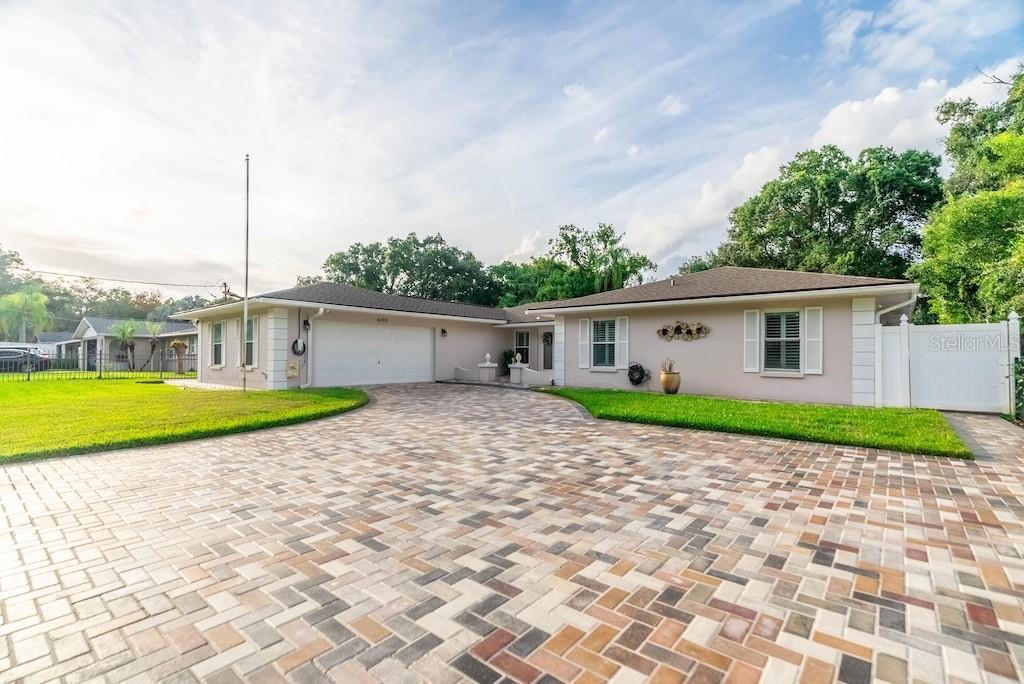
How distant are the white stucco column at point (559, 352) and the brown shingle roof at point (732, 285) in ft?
2.02

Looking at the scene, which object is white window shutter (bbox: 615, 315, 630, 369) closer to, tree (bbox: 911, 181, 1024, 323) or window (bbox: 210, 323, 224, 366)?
tree (bbox: 911, 181, 1024, 323)

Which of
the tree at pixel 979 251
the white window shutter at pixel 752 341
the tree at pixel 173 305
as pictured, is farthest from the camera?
the tree at pixel 173 305

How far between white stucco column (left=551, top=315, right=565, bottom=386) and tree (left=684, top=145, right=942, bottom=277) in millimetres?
16286

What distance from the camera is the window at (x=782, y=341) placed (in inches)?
401

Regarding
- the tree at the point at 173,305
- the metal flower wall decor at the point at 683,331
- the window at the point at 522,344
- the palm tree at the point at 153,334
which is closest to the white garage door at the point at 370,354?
the window at the point at 522,344

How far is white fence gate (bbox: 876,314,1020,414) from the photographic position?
7992 mm

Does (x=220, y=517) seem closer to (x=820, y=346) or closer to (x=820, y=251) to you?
(x=820, y=346)

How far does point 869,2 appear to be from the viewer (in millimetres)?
7430

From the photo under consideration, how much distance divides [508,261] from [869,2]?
2760 centimetres

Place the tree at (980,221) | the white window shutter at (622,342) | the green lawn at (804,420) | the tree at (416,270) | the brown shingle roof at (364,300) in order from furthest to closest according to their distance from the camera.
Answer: the tree at (416,270) < the brown shingle roof at (364,300) < the white window shutter at (622,342) < the tree at (980,221) < the green lawn at (804,420)

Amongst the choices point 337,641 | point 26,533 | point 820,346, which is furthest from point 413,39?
point 820,346

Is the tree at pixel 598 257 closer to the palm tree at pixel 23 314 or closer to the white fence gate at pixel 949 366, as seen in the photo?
the white fence gate at pixel 949 366

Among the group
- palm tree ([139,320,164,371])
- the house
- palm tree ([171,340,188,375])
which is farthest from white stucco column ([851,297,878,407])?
palm tree ([139,320,164,371])

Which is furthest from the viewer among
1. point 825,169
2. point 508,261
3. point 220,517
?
point 508,261
